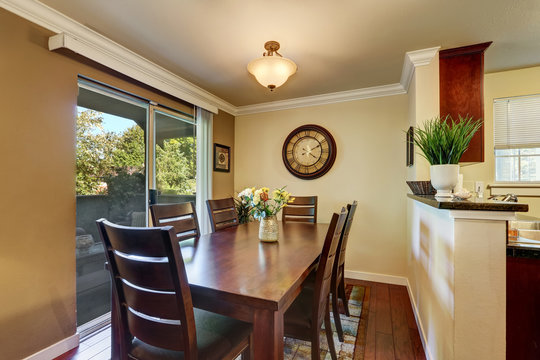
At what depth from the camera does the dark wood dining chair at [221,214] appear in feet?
7.46

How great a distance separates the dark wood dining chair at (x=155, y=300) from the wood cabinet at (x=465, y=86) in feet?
8.17

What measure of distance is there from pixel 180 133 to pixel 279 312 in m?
2.68

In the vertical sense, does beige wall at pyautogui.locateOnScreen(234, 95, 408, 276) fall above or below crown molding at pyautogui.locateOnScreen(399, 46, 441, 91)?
below

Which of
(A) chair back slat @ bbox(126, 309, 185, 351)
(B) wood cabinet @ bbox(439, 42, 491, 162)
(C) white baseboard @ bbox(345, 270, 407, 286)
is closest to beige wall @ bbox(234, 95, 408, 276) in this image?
(C) white baseboard @ bbox(345, 270, 407, 286)

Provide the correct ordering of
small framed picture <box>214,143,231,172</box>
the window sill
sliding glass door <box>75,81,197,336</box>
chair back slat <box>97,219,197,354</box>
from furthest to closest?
1. small framed picture <box>214,143,231,172</box>
2. the window sill
3. sliding glass door <box>75,81,197,336</box>
4. chair back slat <box>97,219,197,354</box>

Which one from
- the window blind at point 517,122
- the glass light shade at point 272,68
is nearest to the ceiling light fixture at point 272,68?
the glass light shade at point 272,68

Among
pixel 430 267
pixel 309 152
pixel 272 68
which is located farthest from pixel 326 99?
pixel 430 267

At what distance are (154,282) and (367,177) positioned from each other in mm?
2871

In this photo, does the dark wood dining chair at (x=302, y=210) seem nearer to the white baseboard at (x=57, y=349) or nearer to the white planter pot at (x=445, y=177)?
the white planter pot at (x=445, y=177)

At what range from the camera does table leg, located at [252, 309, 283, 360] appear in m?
0.90

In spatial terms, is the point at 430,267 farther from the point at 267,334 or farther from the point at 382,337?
the point at 267,334

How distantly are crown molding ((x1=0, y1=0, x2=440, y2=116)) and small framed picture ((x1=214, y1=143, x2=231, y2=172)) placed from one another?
0.56 meters

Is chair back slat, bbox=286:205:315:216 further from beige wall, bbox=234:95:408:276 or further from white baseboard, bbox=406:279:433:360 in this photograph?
white baseboard, bbox=406:279:433:360

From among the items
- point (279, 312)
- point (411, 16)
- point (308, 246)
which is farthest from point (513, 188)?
point (279, 312)
